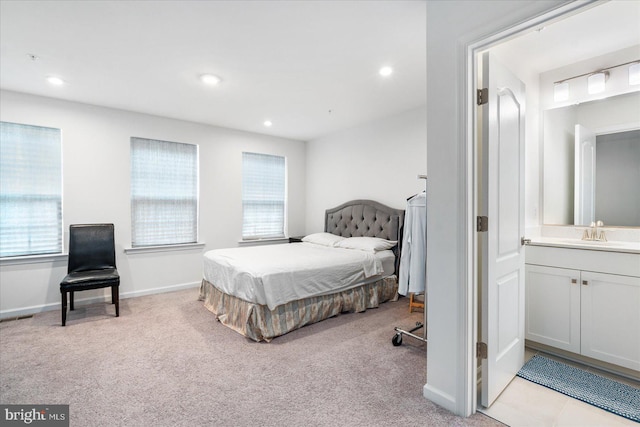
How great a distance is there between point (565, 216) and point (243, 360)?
3.04m

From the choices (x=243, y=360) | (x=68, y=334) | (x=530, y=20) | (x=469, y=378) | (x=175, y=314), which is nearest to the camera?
(x=530, y=20)

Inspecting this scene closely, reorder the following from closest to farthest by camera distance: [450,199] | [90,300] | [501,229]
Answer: [450,199]
[501,229]
[90,300]

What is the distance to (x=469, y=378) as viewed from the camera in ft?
5.57

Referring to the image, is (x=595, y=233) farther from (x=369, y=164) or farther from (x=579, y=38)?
(x=369, y=164)

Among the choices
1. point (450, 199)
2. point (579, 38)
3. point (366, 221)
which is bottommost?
point (366, 221)

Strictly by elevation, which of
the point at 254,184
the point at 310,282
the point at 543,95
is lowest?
the point at 310,282

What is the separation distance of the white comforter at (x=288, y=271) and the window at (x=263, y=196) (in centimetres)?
135

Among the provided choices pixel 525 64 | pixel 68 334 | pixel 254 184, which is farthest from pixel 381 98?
pixel 68 334

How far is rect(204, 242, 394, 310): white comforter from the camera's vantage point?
2748 millimetres

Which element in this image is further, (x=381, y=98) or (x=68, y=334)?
(x=381, y=98)

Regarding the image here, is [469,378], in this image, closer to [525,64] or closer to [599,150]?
[599,150]

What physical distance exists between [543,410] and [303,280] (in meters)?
1.97

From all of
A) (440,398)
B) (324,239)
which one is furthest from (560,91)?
(324,239)

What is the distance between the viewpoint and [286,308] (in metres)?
2.90
